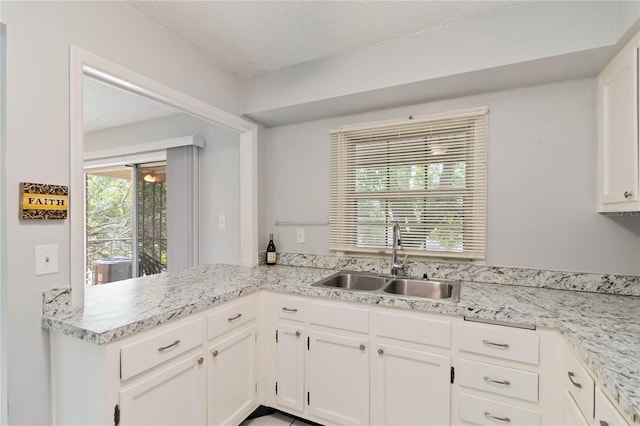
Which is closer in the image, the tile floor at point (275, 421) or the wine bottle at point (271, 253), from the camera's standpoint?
the tile floor at point (275, 421)

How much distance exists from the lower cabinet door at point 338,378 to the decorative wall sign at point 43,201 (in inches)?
55.8

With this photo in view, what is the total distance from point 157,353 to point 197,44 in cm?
184

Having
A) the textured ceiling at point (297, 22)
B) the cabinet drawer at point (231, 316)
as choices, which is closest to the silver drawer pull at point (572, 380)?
the cabinet drawer at point (231, 316)

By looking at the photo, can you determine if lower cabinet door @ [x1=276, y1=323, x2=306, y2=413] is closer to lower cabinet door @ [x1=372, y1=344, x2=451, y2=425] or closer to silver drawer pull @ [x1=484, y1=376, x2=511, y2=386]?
lower cabinet door @ [x1=372, y1=344, x2=451, y2=425]

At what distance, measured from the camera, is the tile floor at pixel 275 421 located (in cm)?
188

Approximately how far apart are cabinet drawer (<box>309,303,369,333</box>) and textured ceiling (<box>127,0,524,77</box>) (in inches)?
65.7

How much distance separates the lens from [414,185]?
85.2 inches

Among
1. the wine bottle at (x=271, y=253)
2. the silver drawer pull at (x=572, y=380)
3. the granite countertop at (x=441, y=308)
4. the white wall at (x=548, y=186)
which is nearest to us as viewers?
the granite countertop at (x=441, y=308)

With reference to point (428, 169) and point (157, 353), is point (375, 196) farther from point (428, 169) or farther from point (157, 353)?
point (157, 353)

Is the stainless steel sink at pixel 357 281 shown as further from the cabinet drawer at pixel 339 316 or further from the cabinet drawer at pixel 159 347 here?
the cabinet drawer at pixel 159 347

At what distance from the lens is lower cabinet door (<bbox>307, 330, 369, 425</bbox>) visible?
1.66 meters

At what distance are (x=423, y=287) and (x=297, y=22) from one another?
186cm

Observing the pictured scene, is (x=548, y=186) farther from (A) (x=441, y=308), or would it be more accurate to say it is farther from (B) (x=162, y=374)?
(B) (x=162, y=374)

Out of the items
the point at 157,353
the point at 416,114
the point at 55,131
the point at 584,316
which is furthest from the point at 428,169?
the point at 55,131
